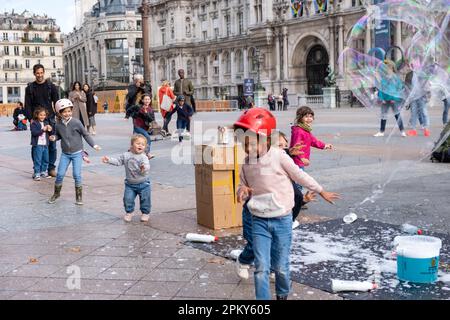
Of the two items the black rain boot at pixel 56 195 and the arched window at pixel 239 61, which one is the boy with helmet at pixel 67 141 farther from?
the arched window at pixel 239 61

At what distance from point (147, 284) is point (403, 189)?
4810mm

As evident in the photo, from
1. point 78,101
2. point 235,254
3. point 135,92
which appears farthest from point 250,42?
point 235,254

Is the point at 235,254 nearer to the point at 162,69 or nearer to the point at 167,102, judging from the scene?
the point at 167,102

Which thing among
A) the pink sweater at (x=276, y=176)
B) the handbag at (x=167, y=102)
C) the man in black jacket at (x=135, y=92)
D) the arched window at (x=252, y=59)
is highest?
the arched window at (x=252, y=59)

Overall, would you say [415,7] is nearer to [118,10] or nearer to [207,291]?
[207,291]

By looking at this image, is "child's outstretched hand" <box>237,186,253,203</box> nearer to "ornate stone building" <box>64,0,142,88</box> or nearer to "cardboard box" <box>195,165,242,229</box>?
"cardboard box" <box>195,165,242,229</box>

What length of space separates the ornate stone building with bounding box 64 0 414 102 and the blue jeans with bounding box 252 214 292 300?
31.2 meters

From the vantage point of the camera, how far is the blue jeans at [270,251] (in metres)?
3.96

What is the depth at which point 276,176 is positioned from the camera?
4070 mm

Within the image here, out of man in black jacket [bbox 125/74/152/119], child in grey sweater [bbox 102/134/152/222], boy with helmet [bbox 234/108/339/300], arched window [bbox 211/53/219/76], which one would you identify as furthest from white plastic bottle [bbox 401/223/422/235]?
arched window [bbox 211/53/219/76]

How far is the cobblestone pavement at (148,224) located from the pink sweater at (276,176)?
744 mm

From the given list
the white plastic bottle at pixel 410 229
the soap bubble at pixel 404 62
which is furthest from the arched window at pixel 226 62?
the white plastic bottle at pixel 410 229

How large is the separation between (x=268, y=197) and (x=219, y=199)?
7.62 feet
